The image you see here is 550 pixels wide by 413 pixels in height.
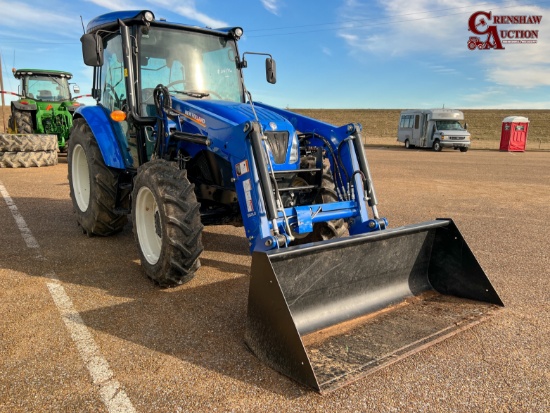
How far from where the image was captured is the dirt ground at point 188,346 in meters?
2.49

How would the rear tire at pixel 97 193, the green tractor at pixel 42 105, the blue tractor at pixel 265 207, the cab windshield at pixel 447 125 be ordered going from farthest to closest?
the cab windshield at pixel 447 125, the green tractor at pixel 42 105, the rear tire at pixel 97 193, the blue tractor at pixel 265 207

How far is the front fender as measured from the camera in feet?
16.8

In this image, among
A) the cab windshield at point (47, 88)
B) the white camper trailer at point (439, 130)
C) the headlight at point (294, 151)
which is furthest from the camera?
the white camper trailer at point (439, 130)

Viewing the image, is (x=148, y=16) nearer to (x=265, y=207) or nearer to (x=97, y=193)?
(x=97, y=193)

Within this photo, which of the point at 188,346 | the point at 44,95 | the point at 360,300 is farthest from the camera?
the point at 44,95

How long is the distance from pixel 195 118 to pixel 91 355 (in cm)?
231

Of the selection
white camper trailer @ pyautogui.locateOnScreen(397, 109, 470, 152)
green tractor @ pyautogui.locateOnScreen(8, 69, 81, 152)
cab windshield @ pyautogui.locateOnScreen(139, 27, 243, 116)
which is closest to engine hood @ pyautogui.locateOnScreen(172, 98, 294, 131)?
cab windshield @ pyautogui.locateOnScreen(139, 27, 243, 116)

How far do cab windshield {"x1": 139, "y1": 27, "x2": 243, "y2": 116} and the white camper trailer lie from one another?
2432 centimetres

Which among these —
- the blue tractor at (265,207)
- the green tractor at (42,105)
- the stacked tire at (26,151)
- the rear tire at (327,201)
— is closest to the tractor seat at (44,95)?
the green tractor at (42,105)

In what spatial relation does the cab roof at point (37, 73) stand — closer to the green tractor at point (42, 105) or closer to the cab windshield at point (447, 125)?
the green tractor at point (42, 105)

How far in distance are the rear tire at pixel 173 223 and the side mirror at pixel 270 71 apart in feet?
6.89

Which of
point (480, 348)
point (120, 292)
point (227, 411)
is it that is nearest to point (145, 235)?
point (120, 292)

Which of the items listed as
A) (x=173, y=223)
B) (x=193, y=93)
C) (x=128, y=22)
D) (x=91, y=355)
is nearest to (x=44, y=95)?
(x=128, y=22)

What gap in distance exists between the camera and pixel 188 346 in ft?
10.1
